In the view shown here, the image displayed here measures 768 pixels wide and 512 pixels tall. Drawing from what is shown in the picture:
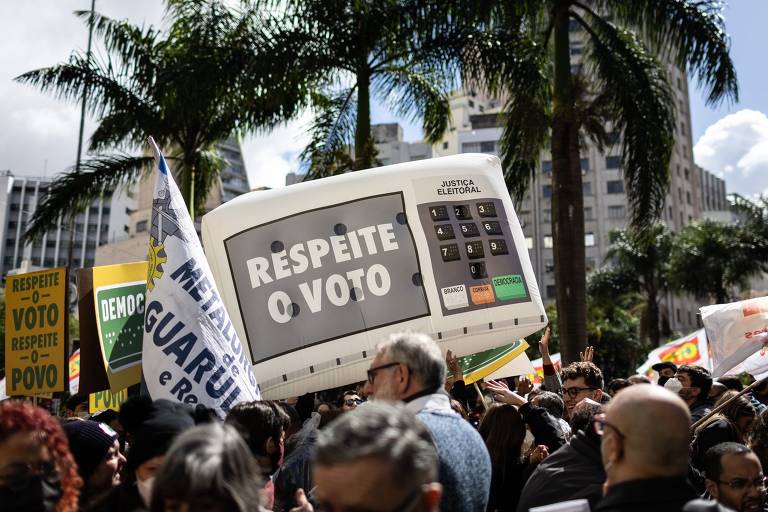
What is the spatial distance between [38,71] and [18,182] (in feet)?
372

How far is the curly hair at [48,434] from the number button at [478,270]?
4.08 m

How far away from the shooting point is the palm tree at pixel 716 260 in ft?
124

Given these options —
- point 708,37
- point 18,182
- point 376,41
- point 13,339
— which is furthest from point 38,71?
point 18,182

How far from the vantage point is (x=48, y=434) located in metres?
2.68

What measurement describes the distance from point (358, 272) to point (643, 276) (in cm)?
4278

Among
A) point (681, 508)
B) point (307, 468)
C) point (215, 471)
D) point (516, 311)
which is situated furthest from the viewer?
point (516, 311)

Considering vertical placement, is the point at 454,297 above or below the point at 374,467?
above

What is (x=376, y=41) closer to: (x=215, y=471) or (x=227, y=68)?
(x=227, y=68)

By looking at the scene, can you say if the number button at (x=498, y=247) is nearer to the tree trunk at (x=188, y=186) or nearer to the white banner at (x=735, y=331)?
the white banner at (x=735, y=331)

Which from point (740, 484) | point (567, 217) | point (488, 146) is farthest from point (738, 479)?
point (488, 146)

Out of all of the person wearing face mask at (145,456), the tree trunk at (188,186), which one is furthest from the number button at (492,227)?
the tree trunk at (188,186)

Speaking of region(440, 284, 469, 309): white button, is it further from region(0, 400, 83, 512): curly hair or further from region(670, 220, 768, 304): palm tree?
region(670, 220, 768, 304): palm tree

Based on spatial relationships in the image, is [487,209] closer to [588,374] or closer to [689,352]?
[588,374]

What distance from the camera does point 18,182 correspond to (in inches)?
4628
